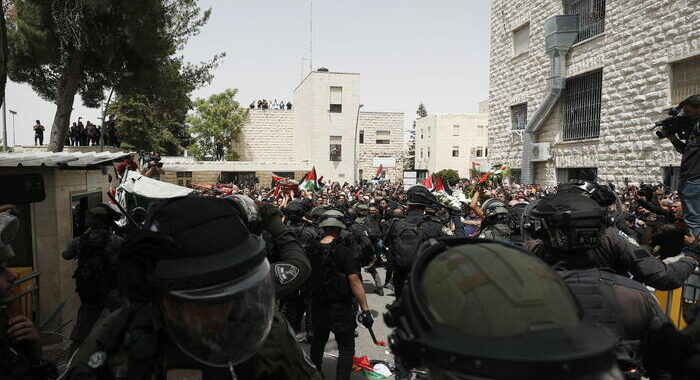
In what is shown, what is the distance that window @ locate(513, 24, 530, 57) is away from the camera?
20.0 m

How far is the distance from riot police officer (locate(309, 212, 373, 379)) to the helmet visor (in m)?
2.93

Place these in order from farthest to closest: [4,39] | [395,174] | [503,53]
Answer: [395,174] → [503,53] → [4,39]

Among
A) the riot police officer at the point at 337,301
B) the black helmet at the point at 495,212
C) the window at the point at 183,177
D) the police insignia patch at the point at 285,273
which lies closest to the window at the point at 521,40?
the black helmet at the point at 495,212

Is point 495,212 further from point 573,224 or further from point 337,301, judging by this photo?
point 573,224

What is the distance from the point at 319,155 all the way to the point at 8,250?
114 ft

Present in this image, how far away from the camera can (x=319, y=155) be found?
36.6 meters

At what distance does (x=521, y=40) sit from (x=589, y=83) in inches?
196

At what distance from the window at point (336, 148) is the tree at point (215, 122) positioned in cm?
976

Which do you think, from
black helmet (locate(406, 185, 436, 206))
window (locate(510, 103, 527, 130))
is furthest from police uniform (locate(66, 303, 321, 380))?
window (locate(510, 103, 527, 130))

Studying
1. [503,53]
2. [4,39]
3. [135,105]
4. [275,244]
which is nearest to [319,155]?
[135,105]

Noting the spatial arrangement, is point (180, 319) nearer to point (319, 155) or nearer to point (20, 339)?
point (20, 339)

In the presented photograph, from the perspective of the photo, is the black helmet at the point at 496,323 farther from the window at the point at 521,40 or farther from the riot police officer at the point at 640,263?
the window at the point at 521,40

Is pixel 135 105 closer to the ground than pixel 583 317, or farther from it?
farther from it

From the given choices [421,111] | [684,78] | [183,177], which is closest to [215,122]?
[183,177]
